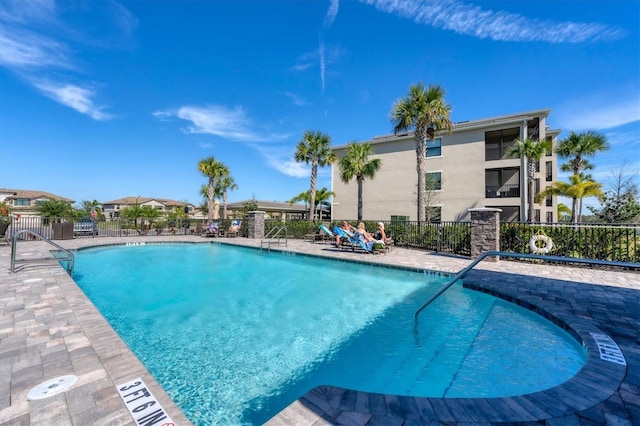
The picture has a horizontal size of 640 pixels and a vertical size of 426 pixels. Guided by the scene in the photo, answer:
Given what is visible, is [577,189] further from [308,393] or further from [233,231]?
[233,231]

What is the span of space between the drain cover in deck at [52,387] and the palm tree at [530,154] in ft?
71.6

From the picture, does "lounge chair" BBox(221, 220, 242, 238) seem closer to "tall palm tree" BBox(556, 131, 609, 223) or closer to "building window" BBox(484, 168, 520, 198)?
"building window" BBox(484, 168, 520, 198)

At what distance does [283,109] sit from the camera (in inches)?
853

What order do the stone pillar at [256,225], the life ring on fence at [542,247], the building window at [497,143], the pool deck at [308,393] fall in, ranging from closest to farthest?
the pool deck at [308,393]
the life ring on fence at [542,247]
the stone pillar at [256,225]
the building window at [497,143]

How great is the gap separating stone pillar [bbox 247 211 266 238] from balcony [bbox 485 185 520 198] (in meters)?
17.0

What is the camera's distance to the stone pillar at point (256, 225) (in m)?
17.8

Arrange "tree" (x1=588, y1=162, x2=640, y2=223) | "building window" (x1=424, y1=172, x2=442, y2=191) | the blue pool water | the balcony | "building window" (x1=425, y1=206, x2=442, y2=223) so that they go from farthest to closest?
"building window" (x1=424, y1=172, x2=442, y2=191), "building window" (x1=425, y1=206, x2=442, y2=223), the balcony, "tree" (x1=588, y1=162, x2=640, y2=223), the blue pool water

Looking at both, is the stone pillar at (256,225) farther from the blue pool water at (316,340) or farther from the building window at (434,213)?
the building window at (434,213)

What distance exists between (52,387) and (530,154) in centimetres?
2265

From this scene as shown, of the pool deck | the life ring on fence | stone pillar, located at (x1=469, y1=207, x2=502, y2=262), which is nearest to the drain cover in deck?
the pool deck

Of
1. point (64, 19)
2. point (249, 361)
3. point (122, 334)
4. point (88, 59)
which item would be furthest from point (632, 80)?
point (88, 59)

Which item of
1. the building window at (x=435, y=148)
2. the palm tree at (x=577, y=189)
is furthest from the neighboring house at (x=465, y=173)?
the palm tree at (x=577, y=189)

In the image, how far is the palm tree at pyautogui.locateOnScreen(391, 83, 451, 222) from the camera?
14.8 m

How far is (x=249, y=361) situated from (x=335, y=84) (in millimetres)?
17184
